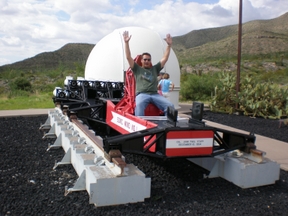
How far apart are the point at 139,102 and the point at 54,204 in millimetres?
2191

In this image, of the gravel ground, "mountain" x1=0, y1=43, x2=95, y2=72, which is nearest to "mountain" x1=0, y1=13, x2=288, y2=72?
"mountain" x1=0, y1=43, x2=95, y2=72

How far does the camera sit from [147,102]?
5.44m

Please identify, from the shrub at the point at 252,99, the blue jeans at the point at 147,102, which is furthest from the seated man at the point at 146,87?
the shrub at the point at 252,99

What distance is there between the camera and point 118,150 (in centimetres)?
408

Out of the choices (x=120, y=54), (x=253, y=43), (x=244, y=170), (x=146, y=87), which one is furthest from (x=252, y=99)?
(x=253, y=43)

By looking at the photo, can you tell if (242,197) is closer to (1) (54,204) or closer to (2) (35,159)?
(1) (54,204)

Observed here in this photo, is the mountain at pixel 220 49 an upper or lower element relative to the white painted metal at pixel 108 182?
upper

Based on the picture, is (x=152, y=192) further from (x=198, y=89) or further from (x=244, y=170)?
(x=198, y=89)

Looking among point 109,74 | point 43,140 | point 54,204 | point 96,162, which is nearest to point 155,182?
point 96,162

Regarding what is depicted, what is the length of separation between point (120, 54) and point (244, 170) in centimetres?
876

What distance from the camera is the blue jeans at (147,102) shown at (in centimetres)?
538

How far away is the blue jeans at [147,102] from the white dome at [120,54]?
7001mm

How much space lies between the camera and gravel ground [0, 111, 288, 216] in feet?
12.3

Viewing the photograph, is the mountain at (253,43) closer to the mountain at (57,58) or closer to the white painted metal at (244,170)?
the mountain at (57,58)
